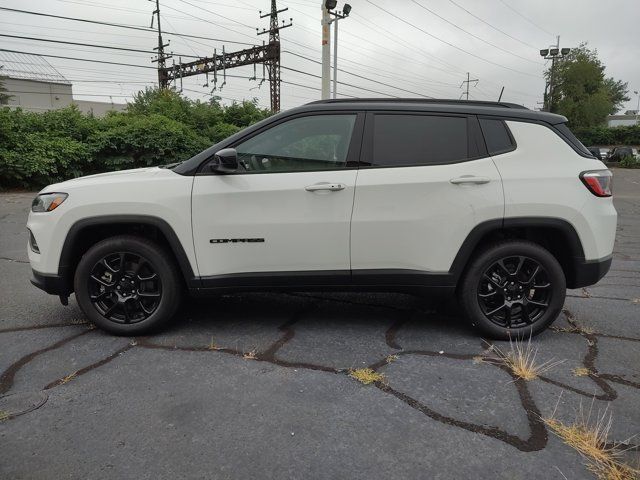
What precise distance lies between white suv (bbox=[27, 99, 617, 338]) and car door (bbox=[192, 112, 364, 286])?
10 mm

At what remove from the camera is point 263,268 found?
12.1ft

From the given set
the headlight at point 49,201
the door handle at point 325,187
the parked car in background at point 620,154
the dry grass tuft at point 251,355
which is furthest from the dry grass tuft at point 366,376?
the parked car in background at point 620,154

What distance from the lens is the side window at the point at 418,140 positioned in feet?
12.0

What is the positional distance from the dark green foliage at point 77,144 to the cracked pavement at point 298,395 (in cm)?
930

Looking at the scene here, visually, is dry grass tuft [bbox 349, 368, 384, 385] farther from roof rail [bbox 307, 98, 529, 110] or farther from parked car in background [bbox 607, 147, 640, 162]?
parked car in background [bbox 607, 147, 640, 162]

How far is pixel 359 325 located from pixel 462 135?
1.72 metres

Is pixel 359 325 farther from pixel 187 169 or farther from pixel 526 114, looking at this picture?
pixel 526 114

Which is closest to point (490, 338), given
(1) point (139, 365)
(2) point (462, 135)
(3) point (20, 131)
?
(2) point (462, 135)

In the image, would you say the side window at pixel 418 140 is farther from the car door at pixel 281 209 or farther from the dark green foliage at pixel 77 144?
the dark green foliage at pixel 77 144

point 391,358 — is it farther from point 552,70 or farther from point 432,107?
point 552,70

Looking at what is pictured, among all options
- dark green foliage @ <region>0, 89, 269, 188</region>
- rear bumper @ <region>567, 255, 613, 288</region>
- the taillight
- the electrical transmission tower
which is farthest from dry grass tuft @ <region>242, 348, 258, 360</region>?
the electrical transmission tower

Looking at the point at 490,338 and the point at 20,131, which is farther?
the point at 20,131

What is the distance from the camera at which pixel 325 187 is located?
11.7ft

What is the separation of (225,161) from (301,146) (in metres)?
0.60
